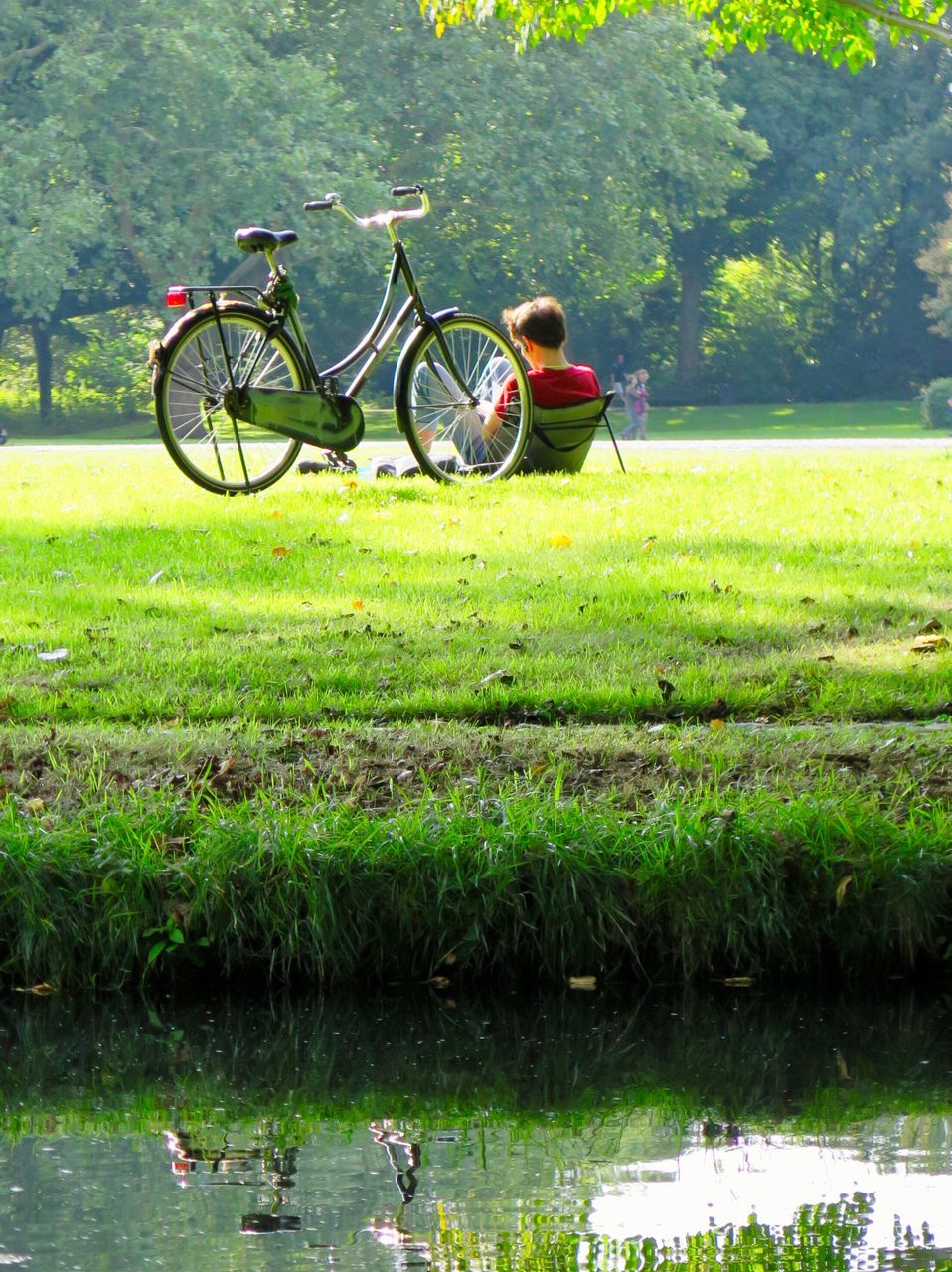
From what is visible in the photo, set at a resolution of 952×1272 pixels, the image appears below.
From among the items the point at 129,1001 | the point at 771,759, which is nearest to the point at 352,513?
the point at 771,759

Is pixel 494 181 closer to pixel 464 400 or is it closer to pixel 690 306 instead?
pixel 690 306

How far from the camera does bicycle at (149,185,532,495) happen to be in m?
9.55

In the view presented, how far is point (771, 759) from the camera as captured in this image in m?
4.70

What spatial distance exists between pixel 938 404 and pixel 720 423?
7.48 metres

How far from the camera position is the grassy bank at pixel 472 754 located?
4.02 meters

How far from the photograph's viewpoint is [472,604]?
6.89 metres

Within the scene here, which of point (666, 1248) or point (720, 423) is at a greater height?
point (720, 423)

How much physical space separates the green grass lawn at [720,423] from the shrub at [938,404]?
0.36 meters

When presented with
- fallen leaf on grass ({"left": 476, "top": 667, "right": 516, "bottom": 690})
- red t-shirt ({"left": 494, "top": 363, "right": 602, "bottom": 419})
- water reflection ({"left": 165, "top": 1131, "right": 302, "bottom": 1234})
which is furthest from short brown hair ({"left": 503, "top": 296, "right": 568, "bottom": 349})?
water reflection ({"left": 165, "top": 1131, "right": 302, "bottom": 1234})

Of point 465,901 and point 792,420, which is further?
point 792,420

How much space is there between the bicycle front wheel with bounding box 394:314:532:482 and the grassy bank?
183 centimetres

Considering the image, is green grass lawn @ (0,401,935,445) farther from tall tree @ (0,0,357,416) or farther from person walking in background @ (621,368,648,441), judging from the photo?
tall tree @ (0,0,357,416)

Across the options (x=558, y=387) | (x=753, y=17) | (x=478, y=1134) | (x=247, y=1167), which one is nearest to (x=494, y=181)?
(x=558, y=387)

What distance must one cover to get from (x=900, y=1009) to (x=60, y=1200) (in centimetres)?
193
